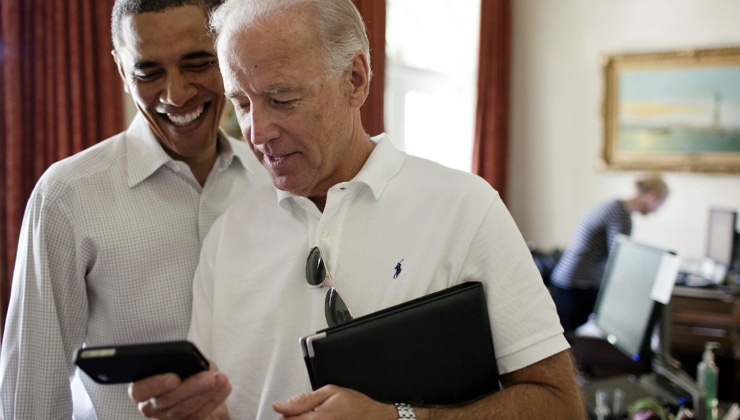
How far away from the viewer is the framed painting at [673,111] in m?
5.14

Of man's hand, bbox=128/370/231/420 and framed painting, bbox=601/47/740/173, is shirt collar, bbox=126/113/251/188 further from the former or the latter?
framed painting, bbox=601/47/740/173

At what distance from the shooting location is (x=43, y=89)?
2424 mm

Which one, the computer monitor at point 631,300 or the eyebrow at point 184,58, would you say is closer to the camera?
the eyebrow at point 184,58

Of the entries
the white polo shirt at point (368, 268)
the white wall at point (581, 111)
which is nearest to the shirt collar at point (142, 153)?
the white polo shirt at point (368, 268)

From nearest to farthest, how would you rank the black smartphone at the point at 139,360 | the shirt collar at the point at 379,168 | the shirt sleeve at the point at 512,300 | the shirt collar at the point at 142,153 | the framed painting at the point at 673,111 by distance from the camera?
1. the black smartphone at the point at 139,360
2. the shirt sleeve at the point at 512,300
3. the shirt collar at the point at 379,168
4. the shirt collar at the point at 142,153
5. the framed painting at the point at 673,111

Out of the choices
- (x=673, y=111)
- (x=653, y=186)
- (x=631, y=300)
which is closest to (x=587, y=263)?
(x=653, y=186)

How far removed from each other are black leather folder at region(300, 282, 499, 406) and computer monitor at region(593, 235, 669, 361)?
59.0 inches

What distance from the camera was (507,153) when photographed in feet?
19.5

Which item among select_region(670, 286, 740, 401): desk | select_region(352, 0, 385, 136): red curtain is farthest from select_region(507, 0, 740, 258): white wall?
select_region(352, 0, 385, 136): red curtain

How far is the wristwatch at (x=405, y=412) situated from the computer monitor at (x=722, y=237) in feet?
12.5

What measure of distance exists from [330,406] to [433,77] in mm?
4655

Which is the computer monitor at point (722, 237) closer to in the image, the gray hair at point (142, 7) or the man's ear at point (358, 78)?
the man's ear at point (358, 78)

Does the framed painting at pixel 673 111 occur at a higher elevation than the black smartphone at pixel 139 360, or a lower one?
A: higher

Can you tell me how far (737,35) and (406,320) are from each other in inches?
199
